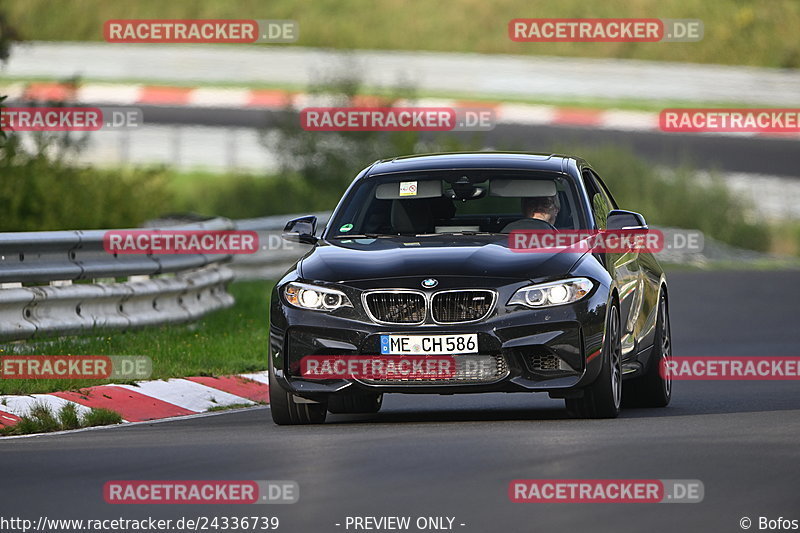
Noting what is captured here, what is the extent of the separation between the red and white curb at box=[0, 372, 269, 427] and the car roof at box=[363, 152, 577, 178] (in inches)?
75.0

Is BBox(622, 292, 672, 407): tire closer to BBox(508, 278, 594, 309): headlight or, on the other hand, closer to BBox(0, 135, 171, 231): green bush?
BBox(508, 278, 594, 309): headlight

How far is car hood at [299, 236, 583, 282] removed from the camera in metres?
11.1

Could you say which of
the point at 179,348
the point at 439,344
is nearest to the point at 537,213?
the point at 439,344

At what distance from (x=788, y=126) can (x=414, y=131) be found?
10.8m

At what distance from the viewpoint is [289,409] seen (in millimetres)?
11391

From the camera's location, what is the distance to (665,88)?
130ft

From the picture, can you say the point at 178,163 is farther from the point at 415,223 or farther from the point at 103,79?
the point at 415,223

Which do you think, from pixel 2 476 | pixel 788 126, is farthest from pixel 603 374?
pixel 788 126
